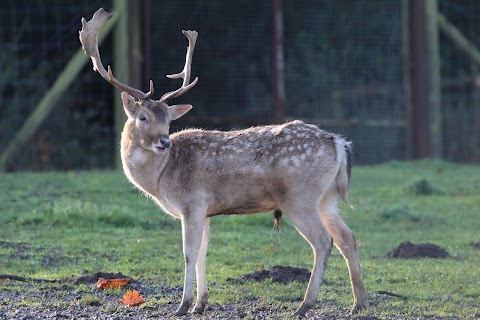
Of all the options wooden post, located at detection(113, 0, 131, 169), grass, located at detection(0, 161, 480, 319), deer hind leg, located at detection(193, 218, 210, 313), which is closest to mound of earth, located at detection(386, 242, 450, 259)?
grass, located at detection(0, 161, 480, 319)

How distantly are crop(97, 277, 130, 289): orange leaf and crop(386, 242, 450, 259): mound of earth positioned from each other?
2.86 m

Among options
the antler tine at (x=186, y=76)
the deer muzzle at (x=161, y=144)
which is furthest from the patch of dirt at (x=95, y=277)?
the antler tine at (x=186, y=76)

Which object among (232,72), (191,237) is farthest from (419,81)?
(191,237)

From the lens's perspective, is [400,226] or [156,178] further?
[400,226]

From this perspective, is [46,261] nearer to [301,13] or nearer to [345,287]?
[345,287]

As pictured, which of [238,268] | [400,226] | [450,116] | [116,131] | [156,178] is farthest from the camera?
[450,116]

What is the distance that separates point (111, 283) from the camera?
8570mm

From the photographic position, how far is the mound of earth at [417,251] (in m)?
10.1

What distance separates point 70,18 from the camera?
671 inches

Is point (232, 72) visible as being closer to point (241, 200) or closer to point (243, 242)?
point (243, 242)

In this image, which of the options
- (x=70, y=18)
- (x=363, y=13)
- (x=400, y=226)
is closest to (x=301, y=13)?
(x=363, y=13)

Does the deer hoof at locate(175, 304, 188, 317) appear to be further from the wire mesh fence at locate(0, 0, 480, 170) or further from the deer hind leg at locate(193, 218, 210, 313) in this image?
the wire mesh fence at locate(0, 0, 480, 170)

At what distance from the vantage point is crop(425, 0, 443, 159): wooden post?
55.9 ft

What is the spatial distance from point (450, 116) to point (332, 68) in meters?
2.65
